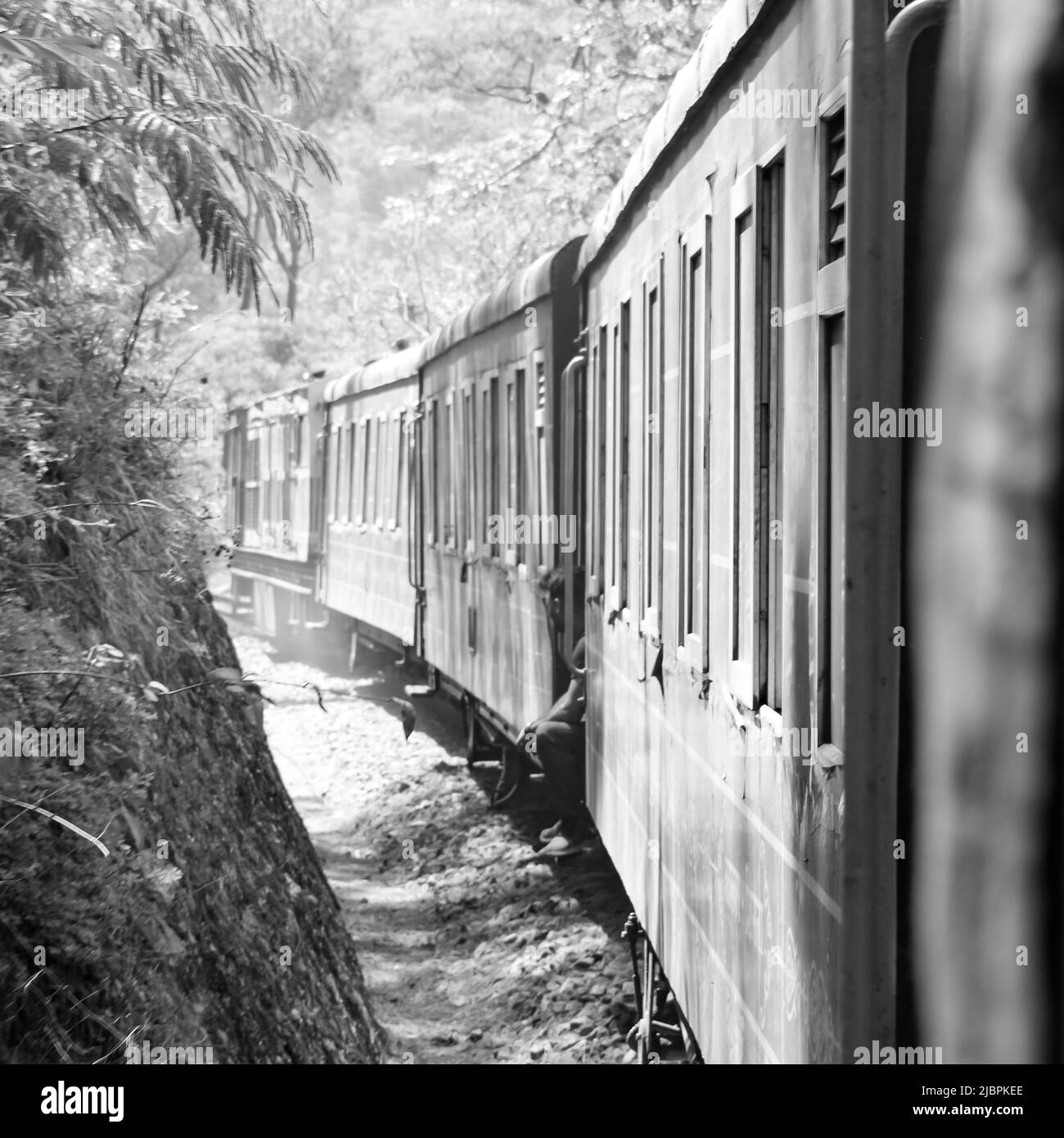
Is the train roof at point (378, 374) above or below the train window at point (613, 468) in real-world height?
above

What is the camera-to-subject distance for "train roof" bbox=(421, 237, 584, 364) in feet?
29.4

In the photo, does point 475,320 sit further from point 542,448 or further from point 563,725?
point 563,725

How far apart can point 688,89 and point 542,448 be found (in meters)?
4.49

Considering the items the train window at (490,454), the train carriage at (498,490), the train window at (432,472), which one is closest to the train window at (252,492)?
the train carriage at (498,490)

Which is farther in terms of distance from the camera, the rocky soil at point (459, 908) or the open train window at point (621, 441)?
the rocky soil at point (459, 908)

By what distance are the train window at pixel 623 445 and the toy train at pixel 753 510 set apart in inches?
0.8

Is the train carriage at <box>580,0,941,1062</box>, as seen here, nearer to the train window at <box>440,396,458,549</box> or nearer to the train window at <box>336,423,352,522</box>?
the train window at <box>440,396,458,549</box>

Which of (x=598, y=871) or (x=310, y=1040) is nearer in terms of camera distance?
(x=310, y=1040)

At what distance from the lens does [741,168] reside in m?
4.14

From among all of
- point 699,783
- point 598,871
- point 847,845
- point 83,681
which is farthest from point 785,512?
point 598,871

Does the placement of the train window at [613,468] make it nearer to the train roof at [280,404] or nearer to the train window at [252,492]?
the train roof at [280,404]

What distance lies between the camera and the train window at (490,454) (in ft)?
36.8
